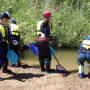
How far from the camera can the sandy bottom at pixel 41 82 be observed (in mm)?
3401

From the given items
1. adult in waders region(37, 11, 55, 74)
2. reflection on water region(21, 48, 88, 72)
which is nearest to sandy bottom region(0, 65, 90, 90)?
adult in waders region(37, 11, 55, 74)

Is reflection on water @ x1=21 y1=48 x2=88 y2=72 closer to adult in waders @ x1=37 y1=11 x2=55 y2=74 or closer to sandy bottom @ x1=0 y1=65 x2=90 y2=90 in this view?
sandy bottom @ x1=0 y1=65 x2=90 y2=90

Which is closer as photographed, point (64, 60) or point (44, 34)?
point (44, 34)

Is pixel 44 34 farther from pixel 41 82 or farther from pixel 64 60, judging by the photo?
pixel 64 60

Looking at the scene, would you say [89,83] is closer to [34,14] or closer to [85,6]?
[34,14]

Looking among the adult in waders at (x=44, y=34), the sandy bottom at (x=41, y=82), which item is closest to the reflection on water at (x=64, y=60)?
the sandy bottom at (x=41, y=82)

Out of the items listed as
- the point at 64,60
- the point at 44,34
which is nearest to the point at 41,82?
the point at 44,34

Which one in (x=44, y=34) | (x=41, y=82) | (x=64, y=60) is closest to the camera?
(x=41, y=82)

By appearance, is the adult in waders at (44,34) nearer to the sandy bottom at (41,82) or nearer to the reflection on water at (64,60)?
the sandy bottom at (41,82)

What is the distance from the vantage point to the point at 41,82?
12.2 ft

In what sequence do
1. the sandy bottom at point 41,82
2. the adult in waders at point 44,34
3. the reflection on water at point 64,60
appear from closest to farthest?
the sandy bottom at point 41,82 → the adult in waders at point 44,34 → the reflection on water at point 64,60

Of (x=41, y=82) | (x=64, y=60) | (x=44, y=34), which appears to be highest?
(x=44, y=34)

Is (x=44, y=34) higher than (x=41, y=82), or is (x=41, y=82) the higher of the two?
(x=44, y=34)

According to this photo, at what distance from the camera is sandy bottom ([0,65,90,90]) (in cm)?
340
